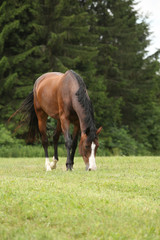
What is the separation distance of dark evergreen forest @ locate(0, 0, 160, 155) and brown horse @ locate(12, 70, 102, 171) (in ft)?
A: 34.9

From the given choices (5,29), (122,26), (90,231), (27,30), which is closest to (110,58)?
(122,26)

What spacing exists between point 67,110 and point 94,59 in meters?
20.7

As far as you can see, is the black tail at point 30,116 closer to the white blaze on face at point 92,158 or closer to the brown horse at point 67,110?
the brown horse at point 67,110

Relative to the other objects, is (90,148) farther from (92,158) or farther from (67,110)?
(67,110)

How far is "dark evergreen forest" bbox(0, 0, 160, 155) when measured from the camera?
23.4m

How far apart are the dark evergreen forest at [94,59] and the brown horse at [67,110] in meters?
10.6

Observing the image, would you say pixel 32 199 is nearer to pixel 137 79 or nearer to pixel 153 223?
pixel 153 223

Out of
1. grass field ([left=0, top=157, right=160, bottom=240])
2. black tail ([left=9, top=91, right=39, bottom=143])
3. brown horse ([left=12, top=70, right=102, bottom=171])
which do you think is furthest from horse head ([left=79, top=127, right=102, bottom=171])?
black tail ([left=9, top=91, right=39, bottom=143])

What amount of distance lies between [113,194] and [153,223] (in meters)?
1.37

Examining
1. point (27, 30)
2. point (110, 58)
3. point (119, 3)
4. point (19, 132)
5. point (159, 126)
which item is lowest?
point (159, 126)

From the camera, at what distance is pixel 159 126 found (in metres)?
33.6

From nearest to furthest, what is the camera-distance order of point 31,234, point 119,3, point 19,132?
point 31,234 → point 19,132 → point 119,3

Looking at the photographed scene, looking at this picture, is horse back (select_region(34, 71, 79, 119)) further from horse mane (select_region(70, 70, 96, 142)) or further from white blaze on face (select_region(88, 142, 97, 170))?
white blaze on face (select_region(88, 142, 97, 170))

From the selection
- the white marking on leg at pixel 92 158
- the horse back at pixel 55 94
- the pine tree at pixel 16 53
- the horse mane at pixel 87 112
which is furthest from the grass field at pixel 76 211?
the pine tree at pixel 16 53
